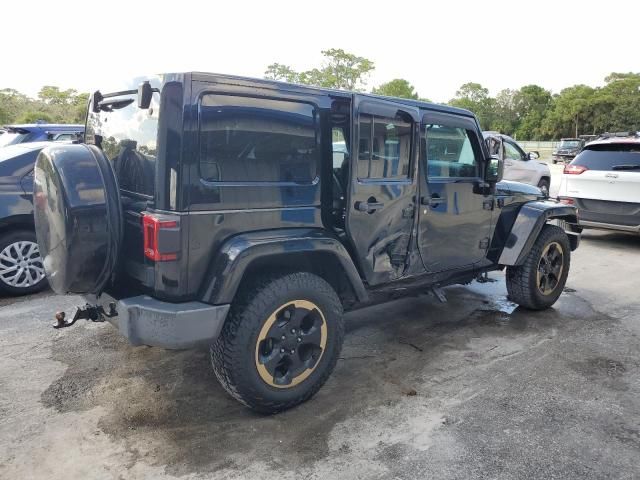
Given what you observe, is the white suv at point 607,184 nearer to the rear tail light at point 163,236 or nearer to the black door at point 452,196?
the black door at point 452,196

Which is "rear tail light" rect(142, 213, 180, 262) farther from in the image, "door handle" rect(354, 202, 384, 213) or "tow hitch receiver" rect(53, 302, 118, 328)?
"door handle" rect(354, 202, 384, 213)

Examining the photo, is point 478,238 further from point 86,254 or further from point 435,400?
point 86,254

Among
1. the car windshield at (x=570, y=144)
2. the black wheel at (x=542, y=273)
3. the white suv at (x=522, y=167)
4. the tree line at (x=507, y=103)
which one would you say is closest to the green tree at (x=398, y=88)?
the tree line at (x=507, y=103)

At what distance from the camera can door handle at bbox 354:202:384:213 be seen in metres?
3.39

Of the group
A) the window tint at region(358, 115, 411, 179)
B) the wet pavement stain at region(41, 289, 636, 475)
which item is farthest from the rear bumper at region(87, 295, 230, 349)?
the window tint at region(358, 115, 411, 179)

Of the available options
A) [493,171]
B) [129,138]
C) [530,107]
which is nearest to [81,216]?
[129,138]

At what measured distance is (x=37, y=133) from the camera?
7312mm

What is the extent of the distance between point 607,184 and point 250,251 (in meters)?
7.00

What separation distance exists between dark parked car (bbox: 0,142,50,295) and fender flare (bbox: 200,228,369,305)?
11.1ft

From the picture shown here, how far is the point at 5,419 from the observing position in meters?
3.05

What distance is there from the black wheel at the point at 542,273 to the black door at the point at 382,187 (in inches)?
64.7

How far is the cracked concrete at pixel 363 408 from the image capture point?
2682 millimetres

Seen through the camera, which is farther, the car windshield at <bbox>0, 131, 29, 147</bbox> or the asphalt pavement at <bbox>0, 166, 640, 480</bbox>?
the car windshield at <bbox>0, 131, 29, 147</bbox>

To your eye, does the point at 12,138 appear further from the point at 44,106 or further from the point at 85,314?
the point at 44,106
